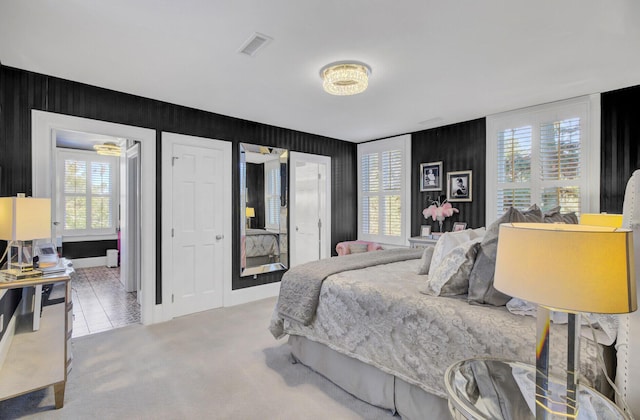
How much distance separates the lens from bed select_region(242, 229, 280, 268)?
4.36 metres

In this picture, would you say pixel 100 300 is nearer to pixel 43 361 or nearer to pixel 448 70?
pixel 43 361

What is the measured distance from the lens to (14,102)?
276cm

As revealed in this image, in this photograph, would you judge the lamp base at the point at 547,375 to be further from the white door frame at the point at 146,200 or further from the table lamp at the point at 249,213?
the table lamp at the point at 249,213

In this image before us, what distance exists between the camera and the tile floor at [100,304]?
3.51 meters

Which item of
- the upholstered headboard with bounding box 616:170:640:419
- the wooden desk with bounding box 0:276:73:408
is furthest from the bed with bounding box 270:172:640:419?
the wooden desk with bounding box 0:276:73:408

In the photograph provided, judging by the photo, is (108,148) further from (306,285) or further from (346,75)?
(306,285)

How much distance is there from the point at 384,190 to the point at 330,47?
328 centimetres

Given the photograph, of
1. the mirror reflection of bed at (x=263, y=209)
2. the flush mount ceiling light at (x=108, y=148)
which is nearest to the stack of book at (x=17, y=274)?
the mirror reflection of bed at (x=263, y=209)

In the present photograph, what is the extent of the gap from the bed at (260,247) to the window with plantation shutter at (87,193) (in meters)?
4.41

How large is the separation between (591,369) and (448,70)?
237 cm

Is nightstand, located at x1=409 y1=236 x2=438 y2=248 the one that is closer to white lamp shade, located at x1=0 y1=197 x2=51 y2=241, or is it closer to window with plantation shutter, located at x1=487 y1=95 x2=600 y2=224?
window with plantation shutter, located at x1=487 y1=95 x2=600 y2=224

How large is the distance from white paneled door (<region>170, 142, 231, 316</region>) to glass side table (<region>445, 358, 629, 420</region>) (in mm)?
3331

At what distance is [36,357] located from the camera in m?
2.12

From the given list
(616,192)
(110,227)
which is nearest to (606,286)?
(616,192)
